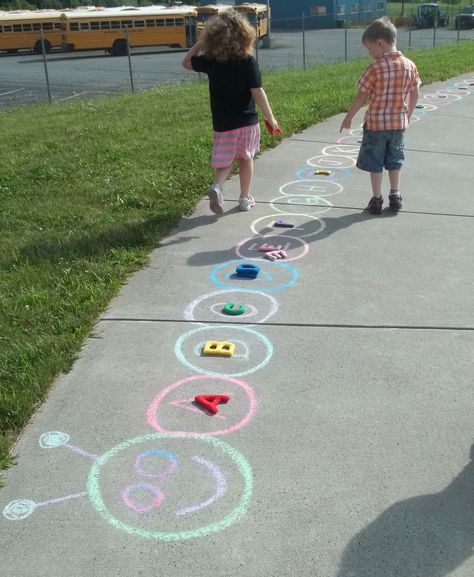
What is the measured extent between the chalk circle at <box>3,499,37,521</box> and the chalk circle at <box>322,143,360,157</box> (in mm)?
5457

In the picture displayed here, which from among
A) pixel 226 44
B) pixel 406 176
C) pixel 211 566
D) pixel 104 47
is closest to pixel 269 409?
pixel 211 566

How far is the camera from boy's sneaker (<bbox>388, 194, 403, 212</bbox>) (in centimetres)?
509

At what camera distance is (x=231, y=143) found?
16.3 feet

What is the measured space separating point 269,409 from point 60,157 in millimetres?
5147

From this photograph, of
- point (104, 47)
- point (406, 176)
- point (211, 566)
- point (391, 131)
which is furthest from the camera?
point (104, 47)

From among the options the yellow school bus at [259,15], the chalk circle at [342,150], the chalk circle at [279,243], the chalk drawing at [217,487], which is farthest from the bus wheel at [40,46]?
the chalk drawing at [217,487]

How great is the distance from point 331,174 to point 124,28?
2446 centimetres

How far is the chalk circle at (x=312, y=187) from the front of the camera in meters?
5.67

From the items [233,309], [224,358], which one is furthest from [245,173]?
[224,358]

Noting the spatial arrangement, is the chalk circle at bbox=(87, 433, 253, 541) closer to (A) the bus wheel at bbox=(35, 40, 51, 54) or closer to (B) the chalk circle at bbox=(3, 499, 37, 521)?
(B) the chalk circle at bbox=(3, 499, 37, 521)

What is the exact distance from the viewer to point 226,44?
14.9 ft

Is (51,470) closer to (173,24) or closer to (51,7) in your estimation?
(173,24)

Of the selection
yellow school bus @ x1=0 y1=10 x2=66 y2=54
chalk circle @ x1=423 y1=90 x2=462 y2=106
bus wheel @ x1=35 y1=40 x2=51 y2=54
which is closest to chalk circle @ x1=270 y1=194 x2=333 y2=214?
chalk circle @ x1=423 y1=90 x2=462 y2=106

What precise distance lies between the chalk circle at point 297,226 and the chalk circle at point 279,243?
0.23 feet
